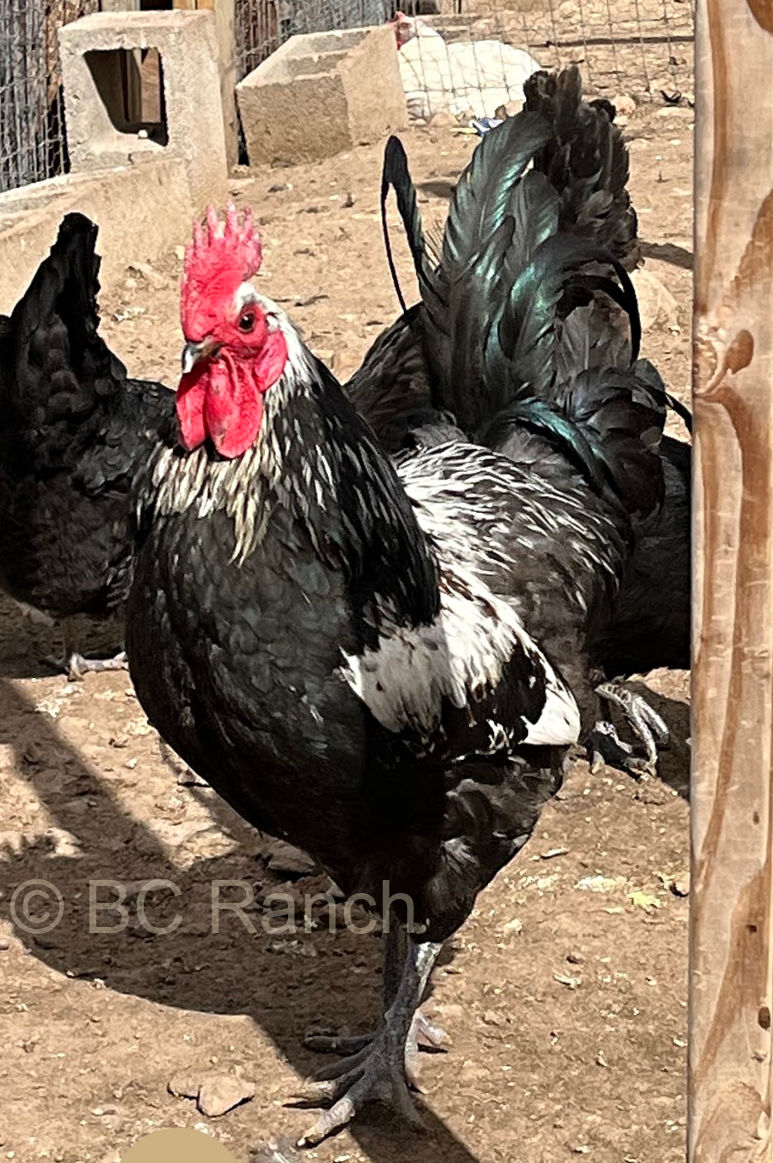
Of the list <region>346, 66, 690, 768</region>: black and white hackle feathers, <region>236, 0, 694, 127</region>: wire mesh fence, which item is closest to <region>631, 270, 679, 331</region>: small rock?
<region>346, 66, 690, 768</region>: black and white hackle feathers

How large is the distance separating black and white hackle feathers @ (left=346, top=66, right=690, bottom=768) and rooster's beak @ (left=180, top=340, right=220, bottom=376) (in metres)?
1.37

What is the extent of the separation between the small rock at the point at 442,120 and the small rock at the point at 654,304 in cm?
456

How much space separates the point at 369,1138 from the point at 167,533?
158cm

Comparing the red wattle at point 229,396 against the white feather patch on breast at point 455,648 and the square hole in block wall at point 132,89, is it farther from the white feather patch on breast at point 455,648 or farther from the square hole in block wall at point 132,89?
the square hole in block wall at point 132,89

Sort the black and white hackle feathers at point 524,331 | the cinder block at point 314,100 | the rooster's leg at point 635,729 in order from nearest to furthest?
the black and white hackle feathers at point 524,331
the rooster's leg at point 635,729
the cinder block at point 314,100

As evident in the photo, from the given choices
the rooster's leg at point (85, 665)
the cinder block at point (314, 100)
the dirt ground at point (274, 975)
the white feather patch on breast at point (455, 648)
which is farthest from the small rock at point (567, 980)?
the cinder block at point (314, 100)

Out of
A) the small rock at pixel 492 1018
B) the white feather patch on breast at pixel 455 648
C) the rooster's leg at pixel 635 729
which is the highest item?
the white feather patch on breast at pixel 455 648

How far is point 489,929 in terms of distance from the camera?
466 cm

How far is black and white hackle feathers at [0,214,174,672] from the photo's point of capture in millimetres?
5785

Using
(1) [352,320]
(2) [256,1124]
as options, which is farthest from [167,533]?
(1) [352,320]

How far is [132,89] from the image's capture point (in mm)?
10914

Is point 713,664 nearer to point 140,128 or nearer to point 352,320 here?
point 352,320

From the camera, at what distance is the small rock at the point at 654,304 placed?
26.8 feet

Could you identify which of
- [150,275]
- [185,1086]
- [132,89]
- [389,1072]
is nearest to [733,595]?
[389,1072]
